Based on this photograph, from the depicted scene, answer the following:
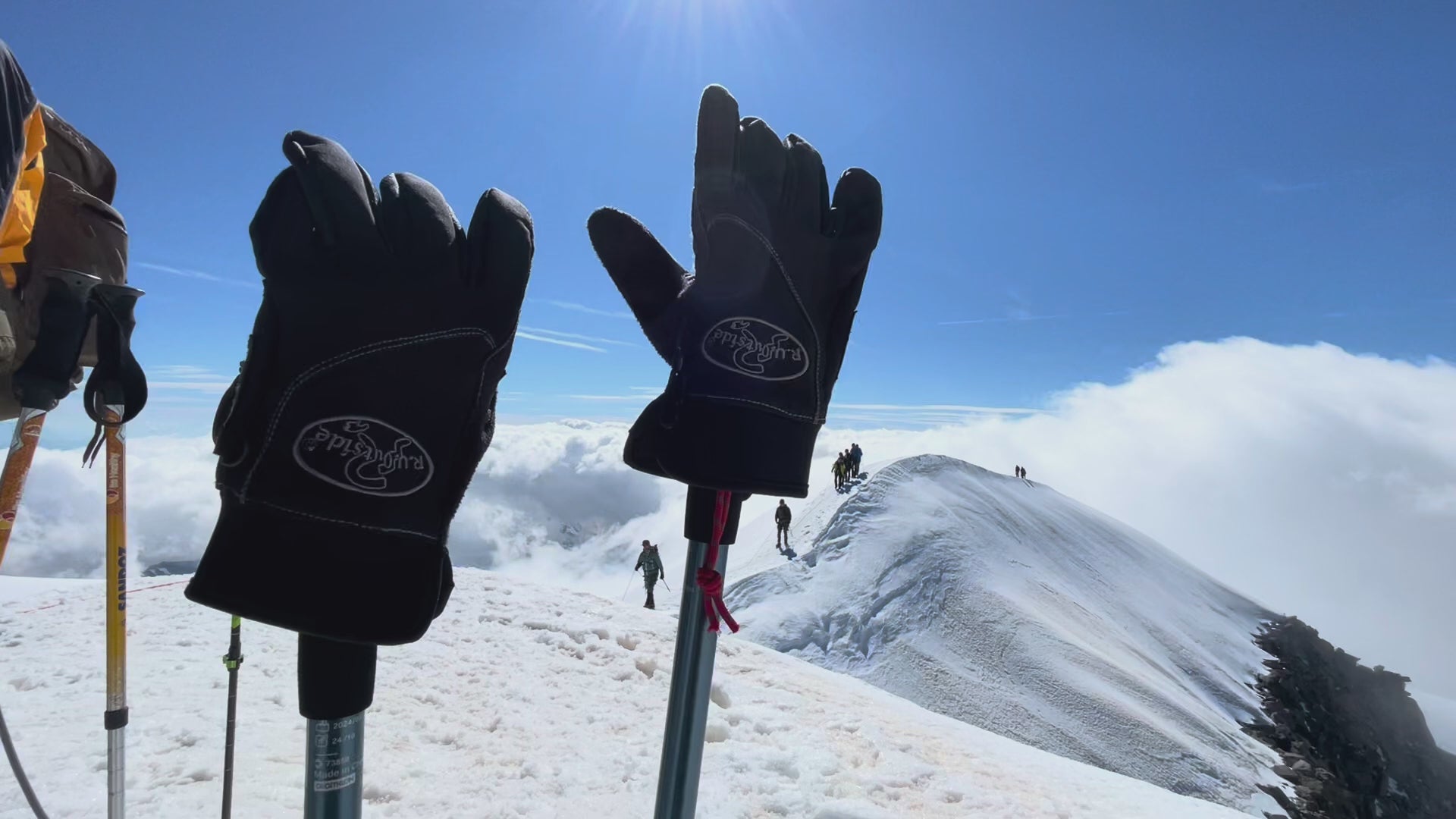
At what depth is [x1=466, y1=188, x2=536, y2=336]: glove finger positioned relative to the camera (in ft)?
4.91

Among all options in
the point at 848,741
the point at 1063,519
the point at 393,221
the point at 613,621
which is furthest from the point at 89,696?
the point at 1063,519

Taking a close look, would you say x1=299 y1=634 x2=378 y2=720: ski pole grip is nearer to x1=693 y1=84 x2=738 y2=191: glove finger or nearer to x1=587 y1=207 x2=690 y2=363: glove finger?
x1=587 y1=207 x2=690 y2=363: glove finger

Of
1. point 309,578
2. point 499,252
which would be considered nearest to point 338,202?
point 499,252

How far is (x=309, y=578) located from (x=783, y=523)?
22.6m

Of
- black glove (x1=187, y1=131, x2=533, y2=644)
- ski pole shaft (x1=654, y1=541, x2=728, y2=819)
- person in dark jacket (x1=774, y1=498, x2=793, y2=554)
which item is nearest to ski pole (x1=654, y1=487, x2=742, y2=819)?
ski pole shaft (x1=654, y1=541, x2=728, y2=819)

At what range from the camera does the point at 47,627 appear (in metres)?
6.66

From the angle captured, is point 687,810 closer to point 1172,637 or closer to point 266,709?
point 266,709

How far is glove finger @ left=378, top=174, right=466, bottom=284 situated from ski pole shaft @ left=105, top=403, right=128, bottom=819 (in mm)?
1753

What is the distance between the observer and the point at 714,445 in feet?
6.15

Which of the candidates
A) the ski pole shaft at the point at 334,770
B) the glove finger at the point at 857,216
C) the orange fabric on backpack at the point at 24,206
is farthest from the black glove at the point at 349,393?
the orange fabric on backpack at the point at 24,206

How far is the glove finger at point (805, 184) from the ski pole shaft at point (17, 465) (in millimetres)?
2835

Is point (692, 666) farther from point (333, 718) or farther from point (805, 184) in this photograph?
point (805, 184)

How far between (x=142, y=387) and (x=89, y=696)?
452cm

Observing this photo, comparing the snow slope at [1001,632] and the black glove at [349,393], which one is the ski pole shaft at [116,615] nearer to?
the black glove at [349,393]
